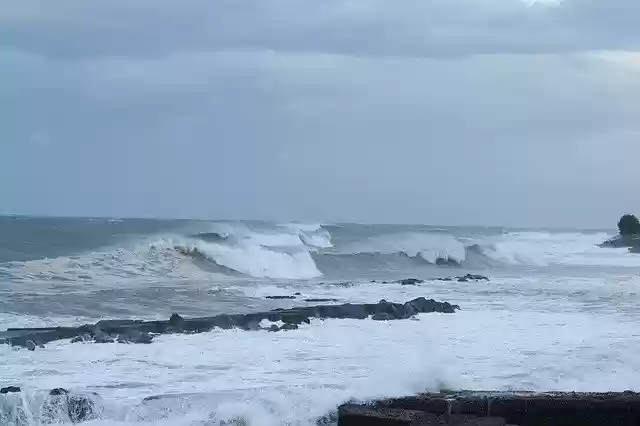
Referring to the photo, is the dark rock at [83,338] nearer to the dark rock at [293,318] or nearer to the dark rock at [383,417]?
the dark rock at [293,318]

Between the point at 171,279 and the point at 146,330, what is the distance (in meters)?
10.4

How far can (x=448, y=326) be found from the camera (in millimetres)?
14320

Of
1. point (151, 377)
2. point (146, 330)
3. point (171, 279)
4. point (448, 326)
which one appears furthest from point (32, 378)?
point (171, 279)

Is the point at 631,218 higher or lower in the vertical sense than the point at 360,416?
higher

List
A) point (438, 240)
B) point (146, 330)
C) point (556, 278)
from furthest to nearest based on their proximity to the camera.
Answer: point (438, 240) < point (556, 278) < point (146, 330)

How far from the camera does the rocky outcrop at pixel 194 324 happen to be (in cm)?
1183

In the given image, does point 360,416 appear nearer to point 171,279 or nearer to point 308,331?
point 308,331

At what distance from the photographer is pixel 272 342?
12.2 meters

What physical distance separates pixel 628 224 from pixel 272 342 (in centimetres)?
5236

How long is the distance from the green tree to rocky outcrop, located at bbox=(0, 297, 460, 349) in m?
45.7

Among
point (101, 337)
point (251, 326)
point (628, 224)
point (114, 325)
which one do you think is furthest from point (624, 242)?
point (101, 337)

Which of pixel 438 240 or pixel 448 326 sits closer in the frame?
pixel 448 326

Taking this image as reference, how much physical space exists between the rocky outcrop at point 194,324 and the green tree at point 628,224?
45.7m

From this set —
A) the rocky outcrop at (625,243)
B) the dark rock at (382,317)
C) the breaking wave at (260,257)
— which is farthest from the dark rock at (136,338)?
the rocky outcrop at (625,243)
